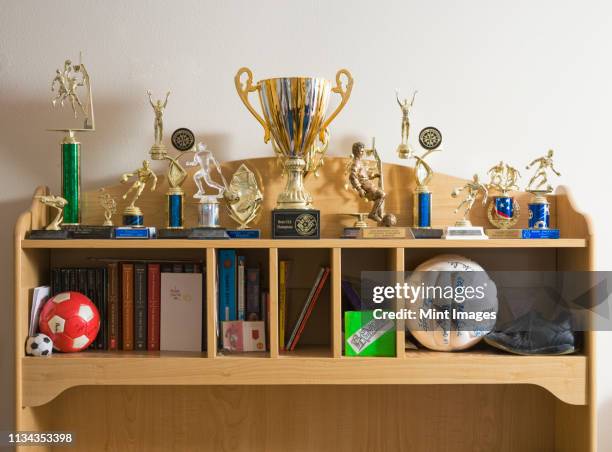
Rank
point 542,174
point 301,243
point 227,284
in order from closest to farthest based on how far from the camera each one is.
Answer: point 301,243 < point 227,284 < point 542,174

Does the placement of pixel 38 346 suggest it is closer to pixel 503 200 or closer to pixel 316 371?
pixel 316 371

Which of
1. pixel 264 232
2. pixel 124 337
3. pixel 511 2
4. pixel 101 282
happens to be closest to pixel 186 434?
pixel 124 337

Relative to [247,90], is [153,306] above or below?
below

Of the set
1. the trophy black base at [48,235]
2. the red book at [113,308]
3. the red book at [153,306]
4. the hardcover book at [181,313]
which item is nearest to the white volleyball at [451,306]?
the hardcover book at [181,313]

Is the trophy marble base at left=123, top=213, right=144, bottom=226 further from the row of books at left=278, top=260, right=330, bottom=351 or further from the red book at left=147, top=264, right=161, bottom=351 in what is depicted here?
the row of books at left=278, top=260, right=330, bottom=351

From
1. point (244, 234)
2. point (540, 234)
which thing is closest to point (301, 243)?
point (244, 234)

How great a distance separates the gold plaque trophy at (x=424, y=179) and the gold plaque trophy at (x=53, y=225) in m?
0.94

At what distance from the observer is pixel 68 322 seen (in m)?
1.72

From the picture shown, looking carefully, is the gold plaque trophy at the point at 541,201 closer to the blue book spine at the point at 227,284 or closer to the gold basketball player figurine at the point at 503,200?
the gold basketball player figurine at the point at 503,200

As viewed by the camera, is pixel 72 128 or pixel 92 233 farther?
pixel 72 128

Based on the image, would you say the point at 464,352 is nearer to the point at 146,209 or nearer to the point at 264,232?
the point at 264,232

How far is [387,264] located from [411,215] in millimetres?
168

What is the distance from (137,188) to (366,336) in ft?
2.45

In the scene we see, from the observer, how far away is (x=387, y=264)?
1879mm
